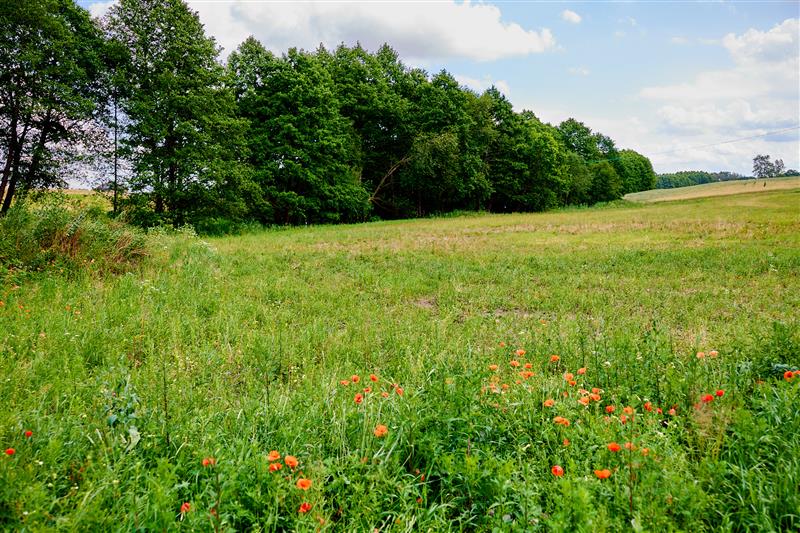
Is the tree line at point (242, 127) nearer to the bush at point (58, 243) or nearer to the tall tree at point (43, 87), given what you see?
the tall tree at point (43, 87)

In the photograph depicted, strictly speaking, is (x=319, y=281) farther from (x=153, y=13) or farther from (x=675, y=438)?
(x=153, y=13)

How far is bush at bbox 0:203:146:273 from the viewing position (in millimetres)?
8398

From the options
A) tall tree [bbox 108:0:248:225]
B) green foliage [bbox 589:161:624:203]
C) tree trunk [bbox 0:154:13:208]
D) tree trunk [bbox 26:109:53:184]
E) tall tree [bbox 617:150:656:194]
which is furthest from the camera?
tall tree [bbox 617:150:656:194]

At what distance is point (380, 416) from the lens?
10.8ft

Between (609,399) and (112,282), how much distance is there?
28.8ft

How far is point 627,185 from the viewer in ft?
325

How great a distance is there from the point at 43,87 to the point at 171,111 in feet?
18.9

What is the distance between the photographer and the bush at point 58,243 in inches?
331

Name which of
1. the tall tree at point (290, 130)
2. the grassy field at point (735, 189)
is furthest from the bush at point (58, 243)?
the grassy field at point (735, 189)

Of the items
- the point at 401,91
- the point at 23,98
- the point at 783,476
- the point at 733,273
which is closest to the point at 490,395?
the point at 783,476

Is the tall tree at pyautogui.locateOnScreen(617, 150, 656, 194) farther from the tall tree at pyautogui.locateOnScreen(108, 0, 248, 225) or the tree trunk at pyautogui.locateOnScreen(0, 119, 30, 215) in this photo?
the tree trunk at pyautogui.locateOnScreen(0, 119, 30, 215)

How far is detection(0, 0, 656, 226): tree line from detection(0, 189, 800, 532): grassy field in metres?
19.9

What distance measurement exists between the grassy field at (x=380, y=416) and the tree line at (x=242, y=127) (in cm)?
1994

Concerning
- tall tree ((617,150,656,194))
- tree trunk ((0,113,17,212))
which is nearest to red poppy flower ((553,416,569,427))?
tree trunk ((0,113,17,212))
